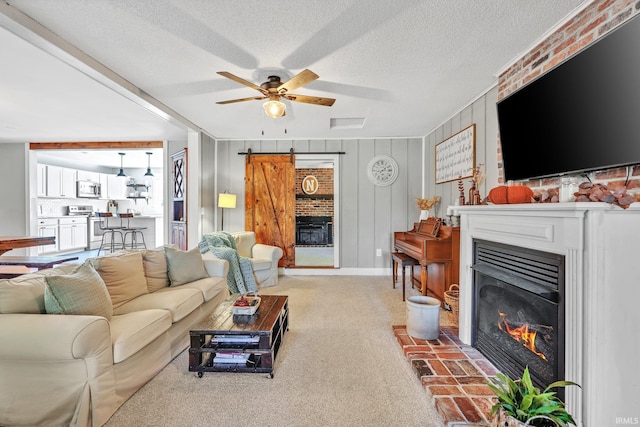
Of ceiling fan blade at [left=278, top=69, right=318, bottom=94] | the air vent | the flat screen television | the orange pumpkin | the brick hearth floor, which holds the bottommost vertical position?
the brick hearth floor

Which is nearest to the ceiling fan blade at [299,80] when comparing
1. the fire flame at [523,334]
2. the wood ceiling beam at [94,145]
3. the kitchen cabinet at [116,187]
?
the fire flame at [523,334]

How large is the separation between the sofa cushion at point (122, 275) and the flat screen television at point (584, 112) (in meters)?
3.07

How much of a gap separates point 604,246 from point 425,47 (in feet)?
5.64

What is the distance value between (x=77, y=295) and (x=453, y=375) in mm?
2303

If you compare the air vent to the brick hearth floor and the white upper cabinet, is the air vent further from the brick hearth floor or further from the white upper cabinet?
the white upper cabinet

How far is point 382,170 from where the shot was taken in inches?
197

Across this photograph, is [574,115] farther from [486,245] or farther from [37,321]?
[37,321]

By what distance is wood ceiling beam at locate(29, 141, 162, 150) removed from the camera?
17.7ft

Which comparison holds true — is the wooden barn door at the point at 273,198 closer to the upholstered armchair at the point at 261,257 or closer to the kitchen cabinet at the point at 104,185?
the upholstered armchair at the point at 261,257

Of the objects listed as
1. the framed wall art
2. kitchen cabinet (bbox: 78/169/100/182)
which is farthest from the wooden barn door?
kitchen cabinet (bbox: 78/169/100/182)

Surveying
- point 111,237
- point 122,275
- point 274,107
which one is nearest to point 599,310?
point 274,107

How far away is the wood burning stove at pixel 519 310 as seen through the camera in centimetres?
157

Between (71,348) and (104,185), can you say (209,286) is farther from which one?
(104,185)

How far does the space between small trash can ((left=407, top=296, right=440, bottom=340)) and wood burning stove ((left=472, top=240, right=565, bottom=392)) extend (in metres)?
0.28
